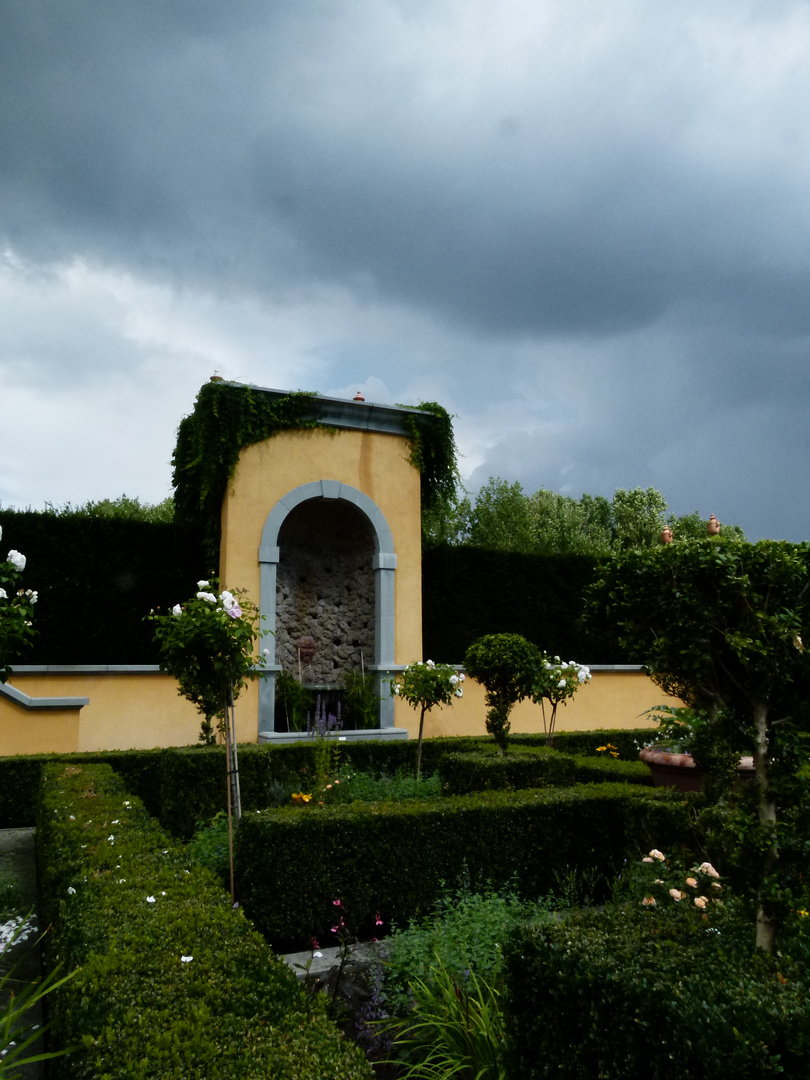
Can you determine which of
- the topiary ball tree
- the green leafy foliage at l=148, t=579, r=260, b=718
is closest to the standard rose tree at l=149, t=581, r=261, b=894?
the green leafy foliage at l=148, t=579, r=260, b=718

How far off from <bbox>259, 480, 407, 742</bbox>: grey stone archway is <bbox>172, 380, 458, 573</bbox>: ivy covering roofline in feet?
2.92

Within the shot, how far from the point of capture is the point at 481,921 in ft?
13.1

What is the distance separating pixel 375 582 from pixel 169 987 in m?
9.67

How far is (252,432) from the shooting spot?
11211 mm

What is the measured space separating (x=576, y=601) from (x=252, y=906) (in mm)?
10262

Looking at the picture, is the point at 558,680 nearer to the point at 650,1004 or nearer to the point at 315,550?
the point at 315,550

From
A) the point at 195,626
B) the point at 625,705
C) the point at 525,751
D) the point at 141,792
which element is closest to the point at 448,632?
the point at 625,705

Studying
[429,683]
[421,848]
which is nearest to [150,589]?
[429,683]

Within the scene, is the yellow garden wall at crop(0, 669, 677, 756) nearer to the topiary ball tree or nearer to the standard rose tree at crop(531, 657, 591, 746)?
the standard rose tree at crop(531, 657, 591, 746)

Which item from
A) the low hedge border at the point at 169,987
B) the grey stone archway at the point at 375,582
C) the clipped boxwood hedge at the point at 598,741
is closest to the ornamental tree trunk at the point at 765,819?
the low hedge border at the point at 169,987

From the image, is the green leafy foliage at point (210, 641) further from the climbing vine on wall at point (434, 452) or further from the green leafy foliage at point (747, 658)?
the climbing vine on wall at point (434, 452)

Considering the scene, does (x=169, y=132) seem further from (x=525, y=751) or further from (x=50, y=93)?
(x=525, y=751)

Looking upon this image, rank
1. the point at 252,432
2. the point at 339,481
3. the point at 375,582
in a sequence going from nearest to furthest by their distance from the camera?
1. the point at 252,432
2. the point at 339,481
3. the point at 375,582

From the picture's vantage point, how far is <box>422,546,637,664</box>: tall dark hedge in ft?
42.0
